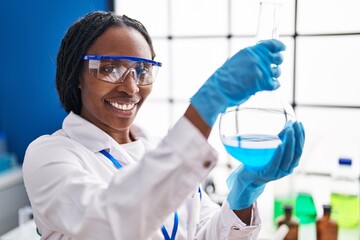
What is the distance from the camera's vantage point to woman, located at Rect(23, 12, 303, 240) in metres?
0.76

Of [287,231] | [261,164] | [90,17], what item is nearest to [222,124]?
[261,164]

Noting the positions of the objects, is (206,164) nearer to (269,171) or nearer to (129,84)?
(269,171)

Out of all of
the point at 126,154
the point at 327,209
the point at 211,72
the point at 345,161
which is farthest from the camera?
the point at 211,72

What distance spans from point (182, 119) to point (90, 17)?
586mm

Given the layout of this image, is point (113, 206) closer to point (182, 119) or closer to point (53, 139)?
point (182, 119)

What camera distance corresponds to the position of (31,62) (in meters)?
2.62

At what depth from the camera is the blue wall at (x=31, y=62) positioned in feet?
8.23

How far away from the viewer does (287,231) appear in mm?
1630

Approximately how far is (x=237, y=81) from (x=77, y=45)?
551 millimetres

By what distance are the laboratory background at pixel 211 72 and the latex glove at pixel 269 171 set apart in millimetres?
521

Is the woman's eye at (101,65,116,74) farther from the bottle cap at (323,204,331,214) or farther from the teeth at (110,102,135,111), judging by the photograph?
the bottle cap at (323,204,331,214)

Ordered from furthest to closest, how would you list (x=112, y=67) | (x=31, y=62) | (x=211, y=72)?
(x=31, y=62), (x=211, y=72), (x=112, y=67)

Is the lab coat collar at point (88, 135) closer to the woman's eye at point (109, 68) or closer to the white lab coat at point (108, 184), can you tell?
the white lab coat at point (108, 184)

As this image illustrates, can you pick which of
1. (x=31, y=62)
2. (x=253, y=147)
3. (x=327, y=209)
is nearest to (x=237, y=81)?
(x=253, y=147)
